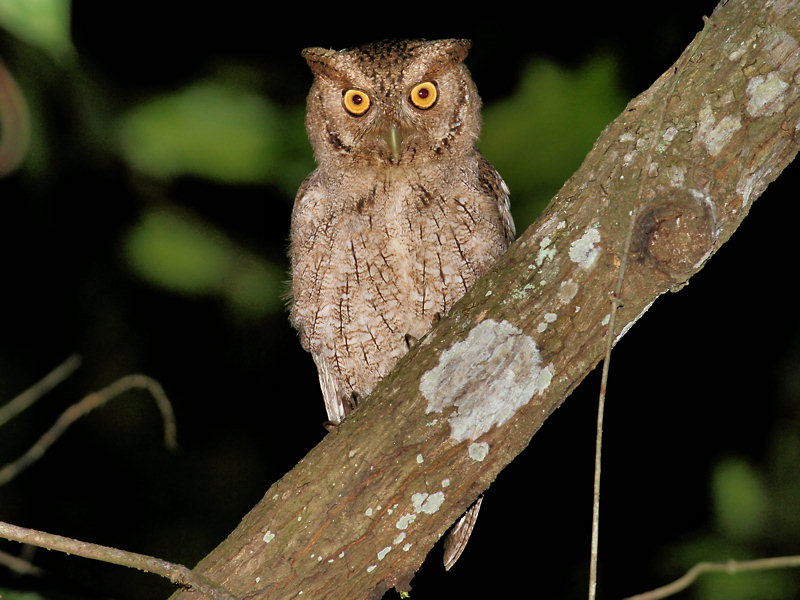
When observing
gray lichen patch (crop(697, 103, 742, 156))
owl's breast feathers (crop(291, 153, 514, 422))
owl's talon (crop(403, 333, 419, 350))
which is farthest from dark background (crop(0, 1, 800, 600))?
gray lichen patch (crop(697, 103, 742, 156))

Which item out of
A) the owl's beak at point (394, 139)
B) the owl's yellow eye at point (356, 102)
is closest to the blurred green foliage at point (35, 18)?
the owl's beak at point (394, 139)

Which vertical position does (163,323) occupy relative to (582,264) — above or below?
above

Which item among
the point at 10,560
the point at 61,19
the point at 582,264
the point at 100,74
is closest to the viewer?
the point at 61,19

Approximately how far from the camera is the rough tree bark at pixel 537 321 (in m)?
1.59

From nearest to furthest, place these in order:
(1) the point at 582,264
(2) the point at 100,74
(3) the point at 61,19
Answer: (3) the point at 61,19 < (1) the point at 582,264 < (2) the point at 100,74

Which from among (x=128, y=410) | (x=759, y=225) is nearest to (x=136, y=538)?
(x=128, y=410)

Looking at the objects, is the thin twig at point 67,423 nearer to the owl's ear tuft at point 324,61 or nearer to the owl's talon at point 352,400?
the owl's talon at point 352,400

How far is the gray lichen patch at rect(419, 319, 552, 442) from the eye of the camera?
1709 millimetres

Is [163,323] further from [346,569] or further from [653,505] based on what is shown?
[346,569]

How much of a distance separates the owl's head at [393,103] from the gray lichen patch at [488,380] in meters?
0.94

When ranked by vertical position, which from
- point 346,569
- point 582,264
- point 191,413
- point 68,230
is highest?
point 68,230

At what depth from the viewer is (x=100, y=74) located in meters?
3.31

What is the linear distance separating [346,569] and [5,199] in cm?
332

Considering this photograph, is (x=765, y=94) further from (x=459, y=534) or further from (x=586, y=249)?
(x=459, y=534)
